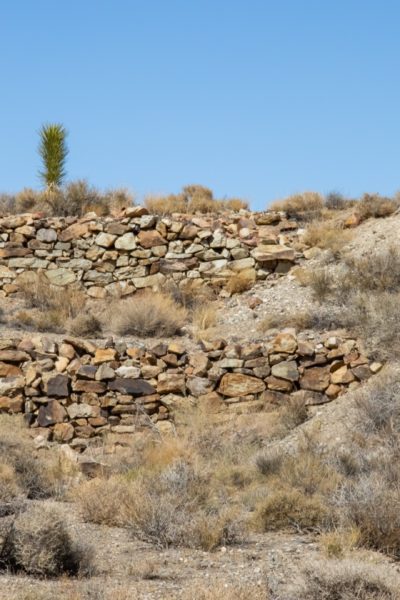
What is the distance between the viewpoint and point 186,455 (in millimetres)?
11961

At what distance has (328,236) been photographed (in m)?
19.8

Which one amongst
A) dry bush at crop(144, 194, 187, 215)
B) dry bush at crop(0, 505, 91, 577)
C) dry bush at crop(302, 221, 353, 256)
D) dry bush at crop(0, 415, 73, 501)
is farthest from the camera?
dry bush at crop(144, 194, 187, 215)

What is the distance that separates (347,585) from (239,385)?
28.9 ft

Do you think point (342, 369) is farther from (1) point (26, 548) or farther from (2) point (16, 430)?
(1) point (26, 548)

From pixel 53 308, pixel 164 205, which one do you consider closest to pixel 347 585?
pixel 53 308

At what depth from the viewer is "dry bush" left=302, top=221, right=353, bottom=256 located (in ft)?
63.4

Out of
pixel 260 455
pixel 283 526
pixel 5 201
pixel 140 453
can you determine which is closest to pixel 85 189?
pixel 5 201

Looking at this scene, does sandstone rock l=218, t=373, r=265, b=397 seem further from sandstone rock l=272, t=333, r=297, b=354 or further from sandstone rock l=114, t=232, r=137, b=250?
sandstone rock l=114, t=232, r=137, b=250

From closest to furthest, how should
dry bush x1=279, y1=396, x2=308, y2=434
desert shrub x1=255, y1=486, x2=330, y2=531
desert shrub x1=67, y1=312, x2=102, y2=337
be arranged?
1. desert shrub x1=255, y1=486, x2=330, y2=531
2. dry bush x1=279, y1=396, x2=308, y2=434
3. desert shrub x1=67, y1=312, x2=102, y2=337

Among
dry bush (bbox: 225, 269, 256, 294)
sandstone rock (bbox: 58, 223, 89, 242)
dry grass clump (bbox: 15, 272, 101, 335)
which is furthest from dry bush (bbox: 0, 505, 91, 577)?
sandstone rock (bbox: 58, 223, 89, 242)

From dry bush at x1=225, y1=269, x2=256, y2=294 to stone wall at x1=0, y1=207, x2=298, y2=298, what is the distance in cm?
5

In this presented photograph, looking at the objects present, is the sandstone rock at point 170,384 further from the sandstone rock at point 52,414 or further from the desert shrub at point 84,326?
the desert shrub at point 84,326

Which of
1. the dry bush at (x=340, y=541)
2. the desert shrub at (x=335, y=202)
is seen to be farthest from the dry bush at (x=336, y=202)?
the dry bush at (x=340, y=541)

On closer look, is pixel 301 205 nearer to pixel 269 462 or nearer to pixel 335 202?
pixel 335 202
